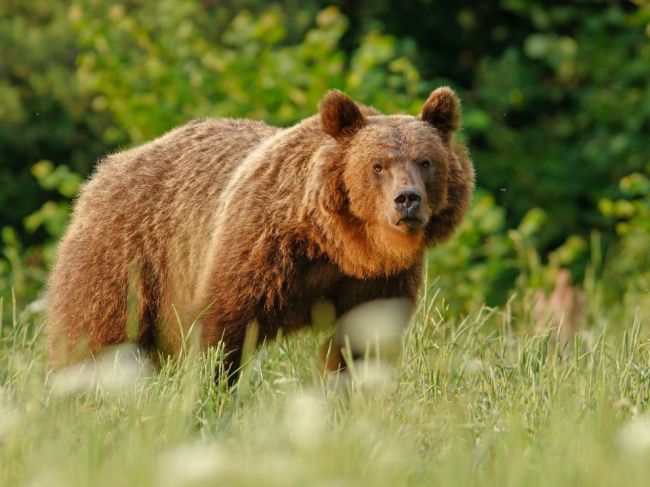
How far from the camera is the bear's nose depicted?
5023 mm

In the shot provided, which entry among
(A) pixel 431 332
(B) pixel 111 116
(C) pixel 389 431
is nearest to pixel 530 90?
(B) pixel 111 116

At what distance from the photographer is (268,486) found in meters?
3.10

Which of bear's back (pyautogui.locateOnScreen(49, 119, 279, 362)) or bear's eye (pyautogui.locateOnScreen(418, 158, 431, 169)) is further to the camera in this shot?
bear's back (pyautogui.locateOnScreen(49, 119, 279, 362))

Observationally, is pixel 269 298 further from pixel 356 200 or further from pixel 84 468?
pixel 84 468

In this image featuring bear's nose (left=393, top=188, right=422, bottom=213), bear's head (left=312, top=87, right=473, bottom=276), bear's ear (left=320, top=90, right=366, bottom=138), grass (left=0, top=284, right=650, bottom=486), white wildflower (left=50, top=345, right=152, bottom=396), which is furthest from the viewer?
bear's ear (left=320, top=90, right=366, bottom=138)

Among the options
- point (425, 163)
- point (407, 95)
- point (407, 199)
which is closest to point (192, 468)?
point (407, 199)

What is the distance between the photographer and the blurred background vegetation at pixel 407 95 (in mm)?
9797

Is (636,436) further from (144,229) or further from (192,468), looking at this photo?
(144,229)

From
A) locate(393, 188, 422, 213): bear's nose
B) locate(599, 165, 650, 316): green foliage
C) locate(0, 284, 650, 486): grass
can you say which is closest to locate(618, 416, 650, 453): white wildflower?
locate(0, 284, 650, 486): grass

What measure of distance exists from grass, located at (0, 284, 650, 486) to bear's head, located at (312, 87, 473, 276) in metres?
0.43

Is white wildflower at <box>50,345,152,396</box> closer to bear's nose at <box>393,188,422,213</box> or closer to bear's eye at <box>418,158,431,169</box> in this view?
bear's nose at <box>393,188,422,213</box>

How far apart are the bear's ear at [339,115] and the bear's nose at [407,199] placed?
19.5 inches

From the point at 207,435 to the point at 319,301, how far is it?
1.40 metres

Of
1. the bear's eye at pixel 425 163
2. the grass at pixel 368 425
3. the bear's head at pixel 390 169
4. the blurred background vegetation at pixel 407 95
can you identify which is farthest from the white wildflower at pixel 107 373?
the blurred background vegetation at pixel 407 95
